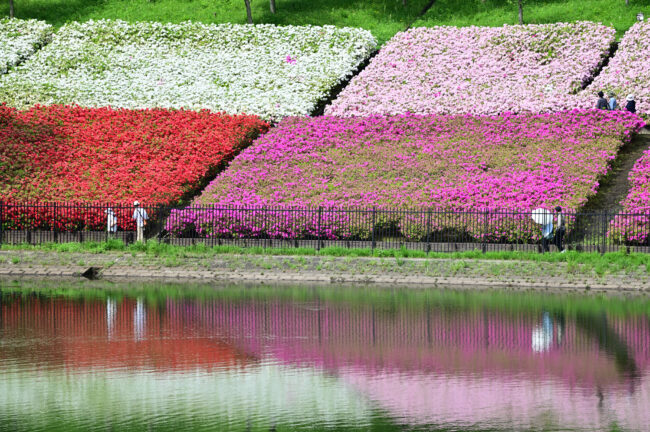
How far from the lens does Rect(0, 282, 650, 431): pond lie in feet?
41.2

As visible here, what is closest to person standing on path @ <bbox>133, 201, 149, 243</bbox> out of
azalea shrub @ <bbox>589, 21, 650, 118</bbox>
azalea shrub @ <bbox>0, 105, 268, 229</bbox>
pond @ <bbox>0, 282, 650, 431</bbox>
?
azalea shrub @ <bbox>0, 105, 268, 229</bbox>

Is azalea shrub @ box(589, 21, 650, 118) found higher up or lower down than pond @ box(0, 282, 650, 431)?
higher up

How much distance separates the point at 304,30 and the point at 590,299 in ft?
121

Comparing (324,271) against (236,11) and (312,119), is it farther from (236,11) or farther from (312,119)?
(236,11)

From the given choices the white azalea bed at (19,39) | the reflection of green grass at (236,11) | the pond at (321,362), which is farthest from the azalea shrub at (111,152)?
the reflection of green grass at (236,11)

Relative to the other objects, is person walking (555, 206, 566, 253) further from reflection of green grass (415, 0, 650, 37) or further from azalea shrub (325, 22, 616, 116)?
reflection of green grass (415, 0, 650, 37)

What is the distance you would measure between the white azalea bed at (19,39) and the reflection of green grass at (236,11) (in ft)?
11.1

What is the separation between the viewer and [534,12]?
194 ft

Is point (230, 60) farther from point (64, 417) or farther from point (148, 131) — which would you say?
point (64, 417)

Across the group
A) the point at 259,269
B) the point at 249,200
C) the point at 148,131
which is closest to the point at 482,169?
the point at 249,200

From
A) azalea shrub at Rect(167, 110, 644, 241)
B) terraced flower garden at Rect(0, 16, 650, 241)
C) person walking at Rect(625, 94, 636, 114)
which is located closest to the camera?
azalea shrub at Rect(167, 110, 644, 241)

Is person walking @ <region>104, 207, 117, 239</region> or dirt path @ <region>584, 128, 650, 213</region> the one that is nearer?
person walking @ <region>104, 207, 117, 239</region>

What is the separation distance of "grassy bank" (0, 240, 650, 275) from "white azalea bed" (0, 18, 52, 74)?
94.5 feet

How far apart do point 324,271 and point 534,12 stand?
36.3 m
